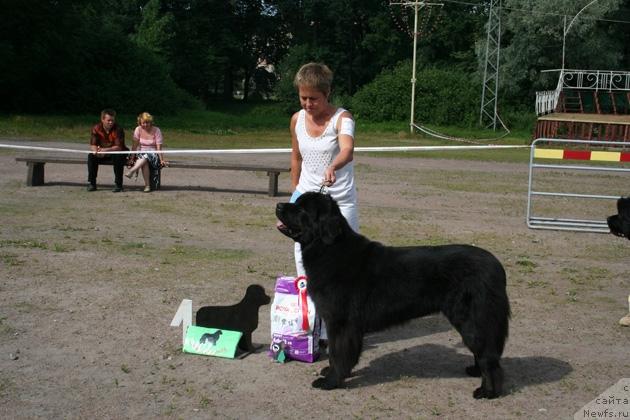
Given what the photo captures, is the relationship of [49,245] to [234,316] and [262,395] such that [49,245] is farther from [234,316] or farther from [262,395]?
[262,395]

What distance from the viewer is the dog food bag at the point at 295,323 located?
515 cm

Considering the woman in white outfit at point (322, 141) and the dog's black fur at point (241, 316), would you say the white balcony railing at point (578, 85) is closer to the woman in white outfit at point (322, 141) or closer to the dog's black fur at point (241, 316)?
the woman in white outfit at point (322, 141)

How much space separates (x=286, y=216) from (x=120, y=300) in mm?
2635

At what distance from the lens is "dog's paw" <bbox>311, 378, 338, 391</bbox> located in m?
4.66

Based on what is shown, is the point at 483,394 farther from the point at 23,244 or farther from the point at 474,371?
the point at 23,244

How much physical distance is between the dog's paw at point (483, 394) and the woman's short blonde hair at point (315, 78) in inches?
90.1

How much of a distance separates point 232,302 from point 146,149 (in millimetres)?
7893

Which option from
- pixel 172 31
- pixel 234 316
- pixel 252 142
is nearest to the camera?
pixel 234 316

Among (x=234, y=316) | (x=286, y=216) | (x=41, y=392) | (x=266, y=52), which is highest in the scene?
(x=266, y=52)

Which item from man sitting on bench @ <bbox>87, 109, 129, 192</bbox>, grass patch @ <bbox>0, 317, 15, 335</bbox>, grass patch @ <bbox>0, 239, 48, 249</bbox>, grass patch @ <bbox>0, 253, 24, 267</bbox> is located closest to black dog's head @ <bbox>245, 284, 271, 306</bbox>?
grass patch @ <bbox>0, 317, 15, 335</bbox>

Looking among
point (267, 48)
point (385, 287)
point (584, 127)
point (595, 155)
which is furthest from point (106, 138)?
point (267, 48)

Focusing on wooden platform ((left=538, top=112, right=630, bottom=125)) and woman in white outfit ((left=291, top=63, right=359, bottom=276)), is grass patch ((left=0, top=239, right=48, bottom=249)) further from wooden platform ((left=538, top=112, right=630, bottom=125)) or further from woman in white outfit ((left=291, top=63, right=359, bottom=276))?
wooden platform ((left=538, top=112, right=630, bottom=125))

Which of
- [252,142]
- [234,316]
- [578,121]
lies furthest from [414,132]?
[234,316]

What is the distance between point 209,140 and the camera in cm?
2675
